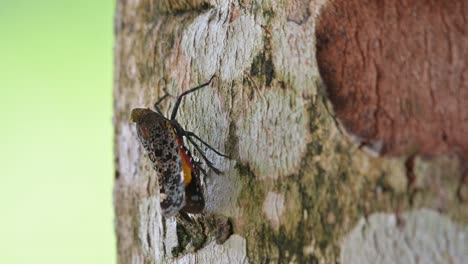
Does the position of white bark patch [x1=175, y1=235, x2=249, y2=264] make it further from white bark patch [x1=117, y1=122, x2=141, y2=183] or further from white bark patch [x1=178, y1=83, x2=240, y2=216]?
white bark patch [x1=117, y1=122, x2=141, y2=183]

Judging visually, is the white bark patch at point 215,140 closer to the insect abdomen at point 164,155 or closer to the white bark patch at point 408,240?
the insect abdomen at point 164,155

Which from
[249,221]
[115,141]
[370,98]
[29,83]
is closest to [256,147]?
[249,221]

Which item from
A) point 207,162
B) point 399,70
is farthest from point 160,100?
point 399,70

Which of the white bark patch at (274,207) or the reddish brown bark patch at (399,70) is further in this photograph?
the white bark patch at (274,207)

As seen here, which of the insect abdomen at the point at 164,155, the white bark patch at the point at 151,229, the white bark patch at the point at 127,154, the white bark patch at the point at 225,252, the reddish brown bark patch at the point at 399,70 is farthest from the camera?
the white bark patch at the point at 127,154

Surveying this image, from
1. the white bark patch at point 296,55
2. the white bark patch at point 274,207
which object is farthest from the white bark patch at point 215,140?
the white bark patch at point 296,55

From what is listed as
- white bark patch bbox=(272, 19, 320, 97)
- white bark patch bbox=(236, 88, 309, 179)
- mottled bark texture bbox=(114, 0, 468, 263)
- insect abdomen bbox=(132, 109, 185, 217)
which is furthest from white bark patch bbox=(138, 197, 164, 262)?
white bark patch bbox=(272, 19, 320, 97)
